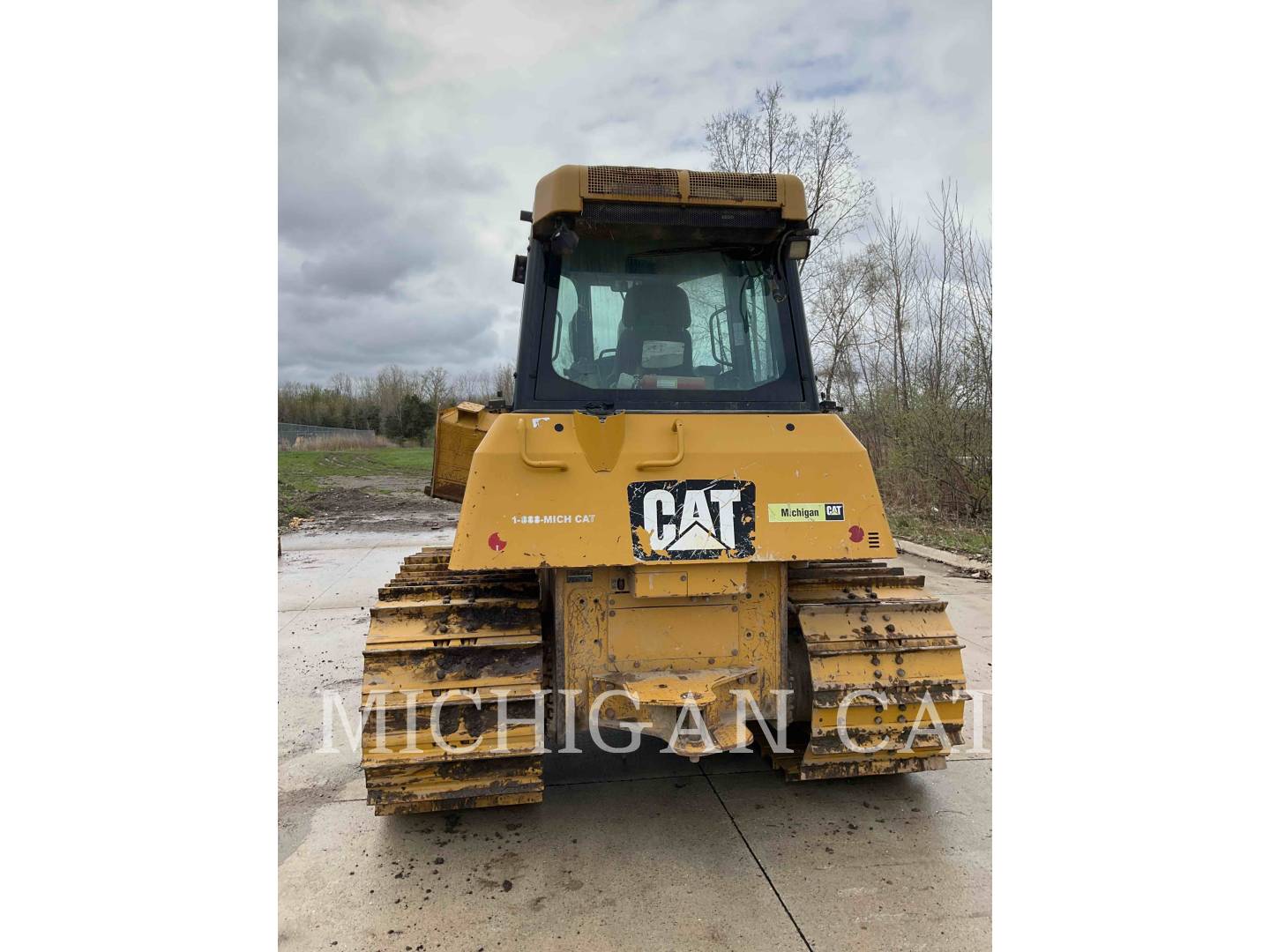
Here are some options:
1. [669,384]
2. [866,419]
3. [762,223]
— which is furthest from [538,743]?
[866,419]

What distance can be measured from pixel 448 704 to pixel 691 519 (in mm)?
1127

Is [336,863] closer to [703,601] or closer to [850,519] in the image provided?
[703,601]

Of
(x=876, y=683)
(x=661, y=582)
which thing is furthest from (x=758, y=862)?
(x=661, y=582)

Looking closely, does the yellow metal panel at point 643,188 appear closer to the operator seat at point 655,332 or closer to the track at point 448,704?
the operator seat at point 655,332

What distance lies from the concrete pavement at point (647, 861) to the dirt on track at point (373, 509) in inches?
330

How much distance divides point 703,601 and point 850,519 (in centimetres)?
67

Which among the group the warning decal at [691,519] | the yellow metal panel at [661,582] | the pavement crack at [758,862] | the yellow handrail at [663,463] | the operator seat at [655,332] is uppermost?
the operator seat at [655,332]

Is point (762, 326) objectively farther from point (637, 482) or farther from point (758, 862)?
point (758, 862)

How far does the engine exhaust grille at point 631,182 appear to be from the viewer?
2.94 m

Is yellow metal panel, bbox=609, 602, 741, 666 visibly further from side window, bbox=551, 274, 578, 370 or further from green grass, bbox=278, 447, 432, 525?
green grass, bbox=278, 447, 432, 525

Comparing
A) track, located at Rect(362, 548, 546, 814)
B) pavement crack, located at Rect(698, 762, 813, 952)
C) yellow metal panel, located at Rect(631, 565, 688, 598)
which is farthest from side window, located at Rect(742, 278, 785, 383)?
pavement crack, located at Rect(698, 762, 813, 952)

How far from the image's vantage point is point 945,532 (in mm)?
11039

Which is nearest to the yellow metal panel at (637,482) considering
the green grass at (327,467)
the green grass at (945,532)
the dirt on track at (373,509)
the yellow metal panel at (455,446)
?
the yellow metal panel at (455,446)

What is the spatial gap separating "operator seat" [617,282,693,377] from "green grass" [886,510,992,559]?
7.35 m
